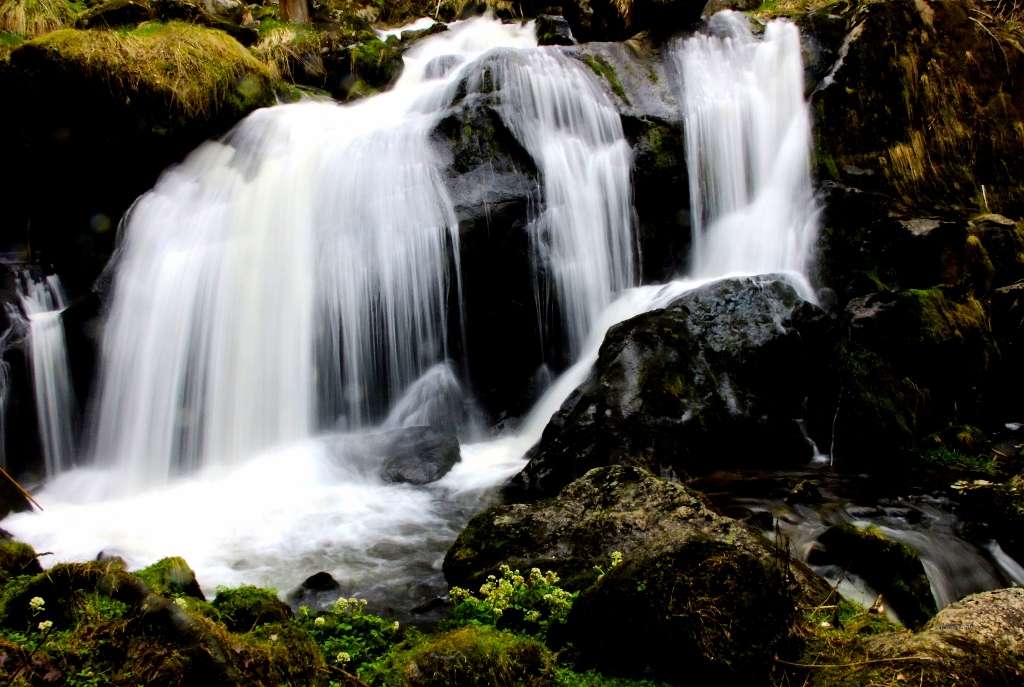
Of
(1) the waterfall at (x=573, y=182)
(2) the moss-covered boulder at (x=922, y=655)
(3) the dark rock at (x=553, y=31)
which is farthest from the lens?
(3) the dark rock at (x=553, y=31)

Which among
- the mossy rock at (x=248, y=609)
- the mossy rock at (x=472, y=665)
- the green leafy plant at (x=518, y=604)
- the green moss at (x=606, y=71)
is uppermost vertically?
the green moss at (x=606, y=71)

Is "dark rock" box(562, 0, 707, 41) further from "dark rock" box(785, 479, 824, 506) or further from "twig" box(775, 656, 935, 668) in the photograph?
"twig" box(775, 656, 935, 668)

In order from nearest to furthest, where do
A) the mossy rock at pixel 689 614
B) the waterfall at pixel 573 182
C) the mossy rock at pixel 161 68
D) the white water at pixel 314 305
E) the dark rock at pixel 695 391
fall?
the mossy rock at pixel 689 614
the dark rock at pixel 695 391
the white water at pixel 314 305
the mossy rock at pixel 161 68
the waterfall at pixel 573 182

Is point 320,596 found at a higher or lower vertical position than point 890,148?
lower

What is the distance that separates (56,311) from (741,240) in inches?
347

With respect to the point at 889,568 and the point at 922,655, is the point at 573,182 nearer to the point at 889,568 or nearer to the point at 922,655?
the point at 889,568

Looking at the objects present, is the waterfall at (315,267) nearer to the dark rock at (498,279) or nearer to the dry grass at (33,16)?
the dark rock at (498,279)

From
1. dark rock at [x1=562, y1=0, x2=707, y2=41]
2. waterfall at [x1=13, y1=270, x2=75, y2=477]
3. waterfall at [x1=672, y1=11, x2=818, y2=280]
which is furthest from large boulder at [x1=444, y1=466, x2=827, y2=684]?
dark rock at [x1=562, y1=0, x2=707, y2=41]

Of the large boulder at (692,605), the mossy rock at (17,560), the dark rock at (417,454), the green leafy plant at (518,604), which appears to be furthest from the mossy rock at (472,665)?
the dark rock at (417,454)

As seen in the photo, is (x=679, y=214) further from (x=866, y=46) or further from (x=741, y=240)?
(x=866, y=46)

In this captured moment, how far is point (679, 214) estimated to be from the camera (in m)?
9.87

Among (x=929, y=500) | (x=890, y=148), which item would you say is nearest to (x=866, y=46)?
(x=890, y=148)

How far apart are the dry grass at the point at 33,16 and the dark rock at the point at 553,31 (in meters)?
7.48

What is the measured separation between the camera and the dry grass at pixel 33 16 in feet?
33.7
